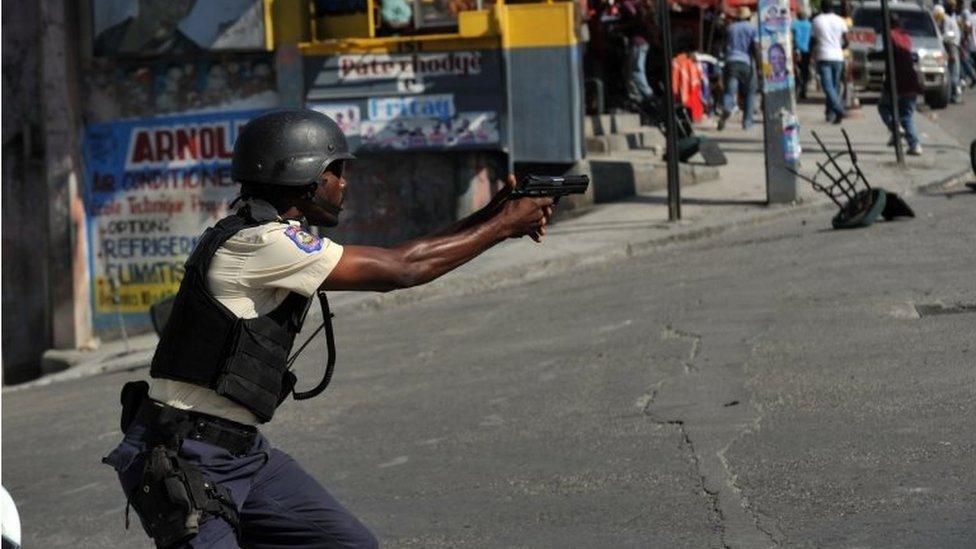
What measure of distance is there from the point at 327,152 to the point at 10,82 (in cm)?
1353

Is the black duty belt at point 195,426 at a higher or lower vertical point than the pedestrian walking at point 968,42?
lower

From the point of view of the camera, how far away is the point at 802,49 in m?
26.8

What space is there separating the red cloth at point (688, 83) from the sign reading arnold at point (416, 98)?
215 inches

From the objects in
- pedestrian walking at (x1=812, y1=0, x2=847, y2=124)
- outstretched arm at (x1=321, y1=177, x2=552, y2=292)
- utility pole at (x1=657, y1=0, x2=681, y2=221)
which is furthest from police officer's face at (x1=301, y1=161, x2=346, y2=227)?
pedestrian walking at (x1=812, y1=0, x2=847, y2=124)

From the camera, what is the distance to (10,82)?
1750 centimetres

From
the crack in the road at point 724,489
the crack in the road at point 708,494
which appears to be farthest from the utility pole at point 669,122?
the crack in the road at point 708,494

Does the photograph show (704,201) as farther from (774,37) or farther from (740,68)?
(740,68)

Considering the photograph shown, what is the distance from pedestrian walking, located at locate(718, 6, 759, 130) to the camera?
71.8 ft

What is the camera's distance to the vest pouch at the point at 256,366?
4.63 m

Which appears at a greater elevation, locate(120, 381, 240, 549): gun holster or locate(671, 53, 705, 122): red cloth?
locate(671, 53, 705, 122): red cloth

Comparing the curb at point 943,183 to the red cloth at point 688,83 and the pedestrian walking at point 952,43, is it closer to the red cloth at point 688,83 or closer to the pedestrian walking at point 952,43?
the red cloth at point 688,83

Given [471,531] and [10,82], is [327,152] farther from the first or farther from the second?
[10,82]

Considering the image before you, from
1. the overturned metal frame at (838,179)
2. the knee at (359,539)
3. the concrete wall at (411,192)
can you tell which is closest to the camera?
the knee at (359,539)

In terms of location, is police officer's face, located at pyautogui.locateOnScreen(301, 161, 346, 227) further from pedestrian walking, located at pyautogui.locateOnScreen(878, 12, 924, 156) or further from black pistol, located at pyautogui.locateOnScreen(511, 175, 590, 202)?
pedestrian walking, located at pyautogui.locateOnScreen(878, 12, 924, 156)
